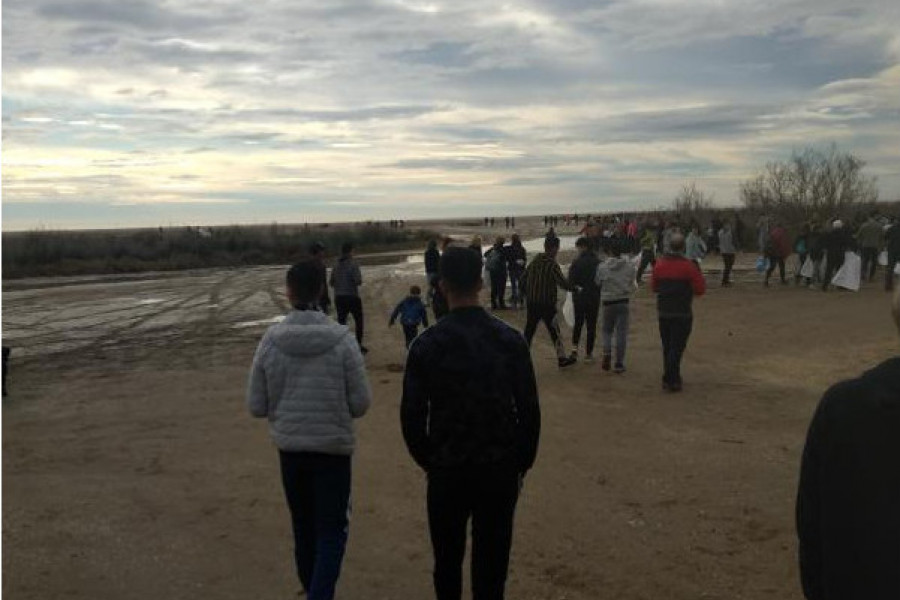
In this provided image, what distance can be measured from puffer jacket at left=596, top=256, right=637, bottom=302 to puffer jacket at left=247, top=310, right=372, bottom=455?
6.97 meters

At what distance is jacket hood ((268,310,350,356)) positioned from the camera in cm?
397

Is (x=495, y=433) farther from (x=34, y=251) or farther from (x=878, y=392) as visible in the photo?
(x=34, y=251)

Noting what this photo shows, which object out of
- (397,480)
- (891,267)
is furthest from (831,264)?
(397,480)

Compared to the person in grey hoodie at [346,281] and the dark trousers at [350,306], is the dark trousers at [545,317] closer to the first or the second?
the person in grey hoodie at [346,281]

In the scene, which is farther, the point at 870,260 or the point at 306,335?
the point at 870,260

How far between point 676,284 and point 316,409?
21.1 ft

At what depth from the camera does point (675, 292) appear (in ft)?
30.9

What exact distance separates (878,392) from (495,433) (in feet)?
5.31

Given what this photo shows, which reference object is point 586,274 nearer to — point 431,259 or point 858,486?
point 431,259

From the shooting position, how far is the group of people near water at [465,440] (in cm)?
227

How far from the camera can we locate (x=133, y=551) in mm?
5434

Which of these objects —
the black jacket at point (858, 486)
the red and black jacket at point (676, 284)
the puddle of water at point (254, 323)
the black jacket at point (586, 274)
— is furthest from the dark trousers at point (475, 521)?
the puddle of water at point (254, 323)

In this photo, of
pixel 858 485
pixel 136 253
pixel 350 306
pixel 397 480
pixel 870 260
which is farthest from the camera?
pixel 136 253

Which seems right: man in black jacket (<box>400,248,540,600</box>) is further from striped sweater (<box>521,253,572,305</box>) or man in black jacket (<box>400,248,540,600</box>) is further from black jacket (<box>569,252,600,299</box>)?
black jacket (<box>569,252,600,299</box>)
